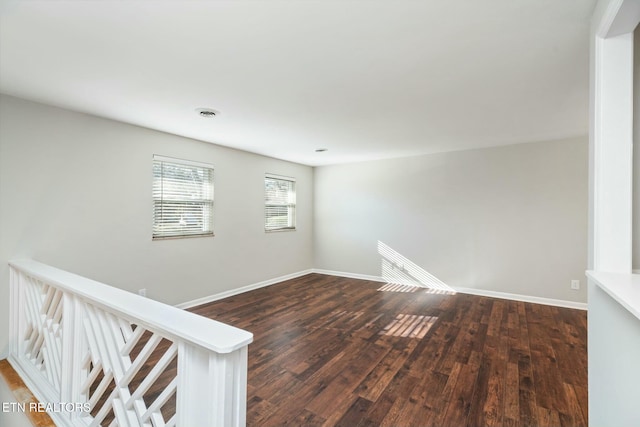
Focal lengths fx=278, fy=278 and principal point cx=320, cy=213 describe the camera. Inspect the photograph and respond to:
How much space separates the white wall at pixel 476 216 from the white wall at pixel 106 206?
7.05 feet

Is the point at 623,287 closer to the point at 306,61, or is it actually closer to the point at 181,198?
the point at 306,61

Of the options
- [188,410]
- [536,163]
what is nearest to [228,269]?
[188,410]

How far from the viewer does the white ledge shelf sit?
85cm

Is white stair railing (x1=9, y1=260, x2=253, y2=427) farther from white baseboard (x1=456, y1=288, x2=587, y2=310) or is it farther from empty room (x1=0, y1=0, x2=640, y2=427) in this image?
white baseboard (x1=456, y1=288, x2=587, y2=310)

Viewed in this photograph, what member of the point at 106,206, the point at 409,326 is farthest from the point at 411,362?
the point at 106,206

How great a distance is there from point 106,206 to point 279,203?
2.84 meters

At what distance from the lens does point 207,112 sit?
2842 mm

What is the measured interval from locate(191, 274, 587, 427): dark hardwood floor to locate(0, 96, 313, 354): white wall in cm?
71

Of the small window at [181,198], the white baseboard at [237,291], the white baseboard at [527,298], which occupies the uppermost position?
the small window at [181,198]

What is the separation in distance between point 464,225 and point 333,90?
132 inches

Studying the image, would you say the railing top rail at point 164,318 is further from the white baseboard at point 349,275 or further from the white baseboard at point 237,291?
the white baseboard at point 349,275

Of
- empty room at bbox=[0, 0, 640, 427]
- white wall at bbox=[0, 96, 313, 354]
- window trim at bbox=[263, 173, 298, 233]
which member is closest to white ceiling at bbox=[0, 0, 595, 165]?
empty room at bbox=[0, 0, 640, 427]

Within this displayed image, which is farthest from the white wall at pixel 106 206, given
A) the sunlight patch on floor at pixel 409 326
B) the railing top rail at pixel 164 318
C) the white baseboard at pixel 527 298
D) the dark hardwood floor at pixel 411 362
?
the white baseboard at pixel 527 298

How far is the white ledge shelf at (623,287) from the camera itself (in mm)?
854
